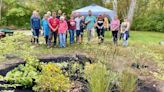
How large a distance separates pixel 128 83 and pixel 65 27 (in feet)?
25.5

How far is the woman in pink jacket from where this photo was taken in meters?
15.2

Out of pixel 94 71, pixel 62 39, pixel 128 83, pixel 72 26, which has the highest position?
pixel 72 26

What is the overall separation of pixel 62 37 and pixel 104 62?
7.17 m

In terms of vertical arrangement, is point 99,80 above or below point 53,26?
below

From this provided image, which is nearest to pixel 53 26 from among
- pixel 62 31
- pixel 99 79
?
pixel 62 31

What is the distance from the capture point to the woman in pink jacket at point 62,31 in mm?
15203

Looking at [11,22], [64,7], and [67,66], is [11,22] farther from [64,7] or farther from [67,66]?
[67,66]

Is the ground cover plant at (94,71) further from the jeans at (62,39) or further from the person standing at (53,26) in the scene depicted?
the jeans at (62,39)

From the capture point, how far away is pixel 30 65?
9305 mm

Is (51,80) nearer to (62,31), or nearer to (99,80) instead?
(99,80)

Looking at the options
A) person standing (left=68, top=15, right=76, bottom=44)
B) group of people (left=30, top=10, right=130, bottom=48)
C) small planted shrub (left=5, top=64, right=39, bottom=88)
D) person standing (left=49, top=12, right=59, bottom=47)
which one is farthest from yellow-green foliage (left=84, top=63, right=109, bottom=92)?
person standing (left=68, top=15, right=76, bottom=44)

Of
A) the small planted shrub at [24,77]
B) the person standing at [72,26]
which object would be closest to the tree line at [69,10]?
the person standing at [72,26]

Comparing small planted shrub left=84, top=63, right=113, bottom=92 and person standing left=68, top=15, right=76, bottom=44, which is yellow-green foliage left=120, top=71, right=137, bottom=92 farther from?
person standing left=68, top=15, right=76, bottom=44

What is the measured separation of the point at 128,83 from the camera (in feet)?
25.6
